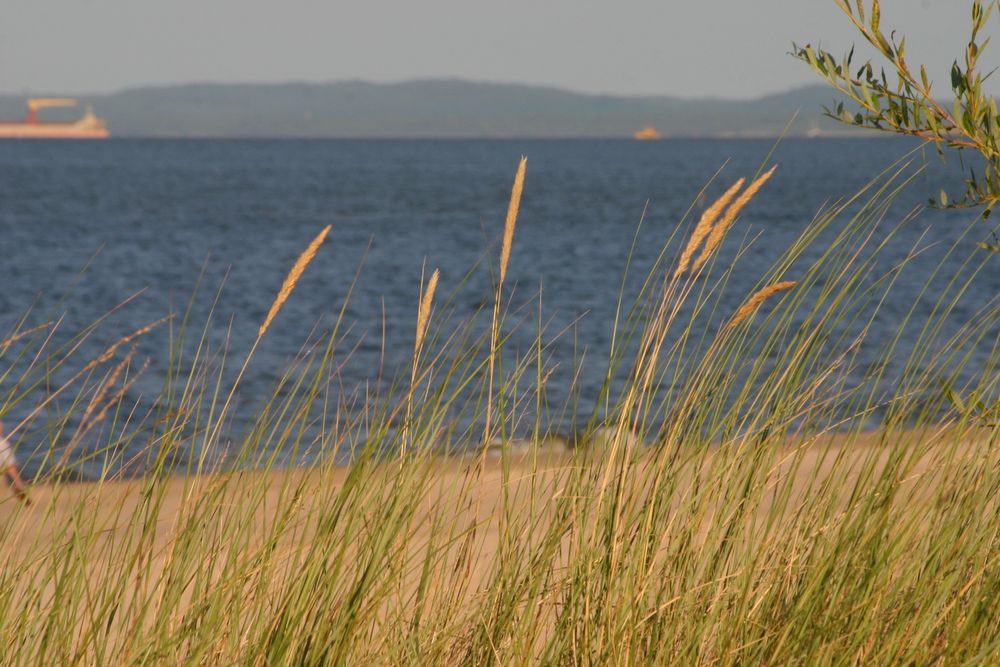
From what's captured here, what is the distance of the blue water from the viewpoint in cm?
1301

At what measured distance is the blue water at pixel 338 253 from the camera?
13008mm

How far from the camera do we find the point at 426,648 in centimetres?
211

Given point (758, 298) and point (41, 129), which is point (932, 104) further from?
point (41, 129)

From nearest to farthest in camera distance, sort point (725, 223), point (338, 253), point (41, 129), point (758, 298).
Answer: point (758, 298) → point (725, 223) → point (338, 253) → point (41, 129)

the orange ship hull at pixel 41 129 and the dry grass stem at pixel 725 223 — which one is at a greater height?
the dry grass stem at pixel 725 223

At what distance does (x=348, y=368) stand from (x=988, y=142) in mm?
9601

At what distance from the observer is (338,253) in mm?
30141

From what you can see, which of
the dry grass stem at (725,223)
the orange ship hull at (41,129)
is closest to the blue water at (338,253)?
the dry grass stem at (725,223)

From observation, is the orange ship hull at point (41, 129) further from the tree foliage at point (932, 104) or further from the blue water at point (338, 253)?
the tree foliage at point (932, 104)

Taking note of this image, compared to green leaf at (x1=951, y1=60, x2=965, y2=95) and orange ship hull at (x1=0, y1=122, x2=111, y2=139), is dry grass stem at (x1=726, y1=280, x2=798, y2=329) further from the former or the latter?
orange ship hull at (x1=0, y1=122, x2=111, y2=139)

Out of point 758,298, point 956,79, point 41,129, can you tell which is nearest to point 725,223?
point 758,298

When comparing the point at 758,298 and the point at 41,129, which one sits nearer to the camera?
the point at 758,298

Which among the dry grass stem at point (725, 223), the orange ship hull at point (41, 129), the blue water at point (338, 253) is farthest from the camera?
the orange ship hull at point (41, 129)

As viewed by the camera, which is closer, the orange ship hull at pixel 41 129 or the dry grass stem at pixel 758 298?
the dry grass stem at pixel 758 298
